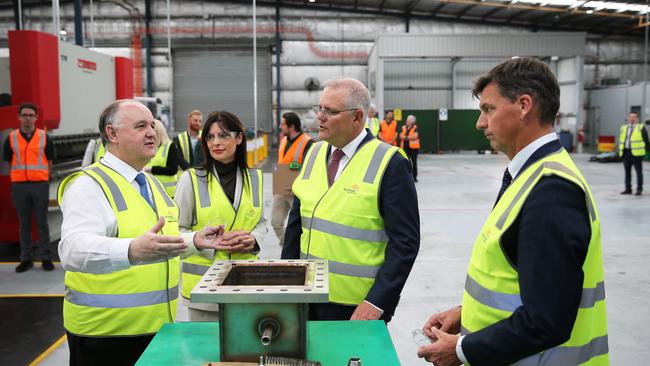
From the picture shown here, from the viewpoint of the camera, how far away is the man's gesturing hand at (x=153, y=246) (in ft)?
6.29

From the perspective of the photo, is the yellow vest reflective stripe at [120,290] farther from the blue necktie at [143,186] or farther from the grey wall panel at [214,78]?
the grey wall panel at [214,78]

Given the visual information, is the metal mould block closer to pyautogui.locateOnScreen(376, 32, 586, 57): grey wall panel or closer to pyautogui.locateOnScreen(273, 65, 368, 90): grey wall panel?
pyautogui.locateOnScreen(376, 32, 586, 57): grey wall panel

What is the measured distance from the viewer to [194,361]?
173cm

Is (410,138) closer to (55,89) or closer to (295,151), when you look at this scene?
(295,151)

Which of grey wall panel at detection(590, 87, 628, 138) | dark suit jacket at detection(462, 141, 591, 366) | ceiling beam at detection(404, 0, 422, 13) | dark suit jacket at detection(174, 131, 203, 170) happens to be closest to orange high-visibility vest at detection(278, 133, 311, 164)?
dark suit jacket at detection(174, 131, 203, 170)

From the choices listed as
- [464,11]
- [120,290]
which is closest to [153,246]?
[120,290]

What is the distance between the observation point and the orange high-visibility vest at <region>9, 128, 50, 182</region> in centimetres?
621

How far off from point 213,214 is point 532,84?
1.95 m

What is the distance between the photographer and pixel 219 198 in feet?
10.1

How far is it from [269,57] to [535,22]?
39.9 feet

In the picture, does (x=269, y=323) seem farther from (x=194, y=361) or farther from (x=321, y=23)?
(x=321, y=23)

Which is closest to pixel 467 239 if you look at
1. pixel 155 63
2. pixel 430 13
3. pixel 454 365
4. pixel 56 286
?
pixel 56 286

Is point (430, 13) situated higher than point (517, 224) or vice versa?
point (430, 13)

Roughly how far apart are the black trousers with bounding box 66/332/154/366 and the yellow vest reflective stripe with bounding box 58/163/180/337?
1.6 inches
